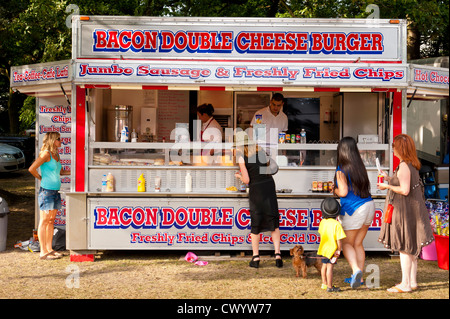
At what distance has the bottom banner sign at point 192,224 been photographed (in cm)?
690

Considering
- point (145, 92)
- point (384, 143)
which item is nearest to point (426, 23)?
point (384, 143)

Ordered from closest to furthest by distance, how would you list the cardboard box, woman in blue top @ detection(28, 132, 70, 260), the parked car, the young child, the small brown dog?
the young child → the small brown dog → woman in blue top @ detection(28, 132, 70, 260) → the cardboard box → the parked car

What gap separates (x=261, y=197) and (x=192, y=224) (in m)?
1.07

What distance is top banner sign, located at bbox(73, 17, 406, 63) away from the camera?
273 inches

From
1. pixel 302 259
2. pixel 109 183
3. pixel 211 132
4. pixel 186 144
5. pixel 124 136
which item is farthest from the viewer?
pixel 211 132

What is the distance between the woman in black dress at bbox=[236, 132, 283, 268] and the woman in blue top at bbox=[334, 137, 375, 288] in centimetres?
128

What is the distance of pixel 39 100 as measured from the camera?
838 centimetres

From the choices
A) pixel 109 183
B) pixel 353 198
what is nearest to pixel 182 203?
pixel 109 183

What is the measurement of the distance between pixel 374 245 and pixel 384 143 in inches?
55.2

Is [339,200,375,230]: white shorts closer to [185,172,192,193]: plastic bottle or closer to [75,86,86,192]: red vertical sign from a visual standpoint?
[185,172,192,193]: plastic bottle

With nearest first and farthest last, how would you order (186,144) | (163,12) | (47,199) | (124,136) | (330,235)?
(330,235) → (47,199) → (186,144) → (124,136) → (163,12)

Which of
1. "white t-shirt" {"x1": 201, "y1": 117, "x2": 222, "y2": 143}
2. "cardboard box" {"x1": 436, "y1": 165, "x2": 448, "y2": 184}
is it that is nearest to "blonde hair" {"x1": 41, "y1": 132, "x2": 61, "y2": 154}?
"white t-shirt" {"x1": 201, "y1": 117, "x2": 222, "y2": 143}

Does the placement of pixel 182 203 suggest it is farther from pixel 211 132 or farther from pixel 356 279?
pixel 356 279

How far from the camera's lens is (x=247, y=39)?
6.98 m
